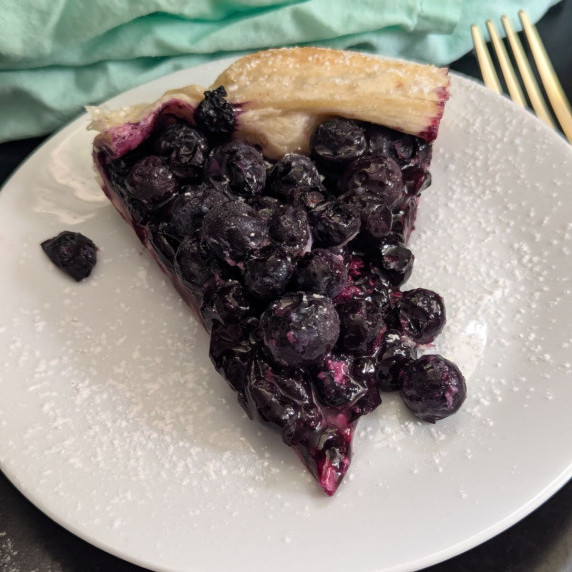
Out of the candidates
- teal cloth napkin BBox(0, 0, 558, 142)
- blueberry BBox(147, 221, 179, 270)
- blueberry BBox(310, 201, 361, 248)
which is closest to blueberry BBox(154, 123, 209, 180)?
blueberry BBox(147, 221, 179, 270)

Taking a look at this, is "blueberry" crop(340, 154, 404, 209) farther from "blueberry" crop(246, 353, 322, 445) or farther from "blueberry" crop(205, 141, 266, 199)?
"blueberry" crop(246, 353, 322, 445)

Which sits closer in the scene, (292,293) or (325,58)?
(292,293)

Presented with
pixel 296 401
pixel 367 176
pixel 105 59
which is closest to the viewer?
pixel 296 401

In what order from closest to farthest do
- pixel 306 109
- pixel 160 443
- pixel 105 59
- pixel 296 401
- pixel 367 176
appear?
pixel 296 401, pixel 160 443, pixel 367 176, pixel 306 109, pixel 105 59

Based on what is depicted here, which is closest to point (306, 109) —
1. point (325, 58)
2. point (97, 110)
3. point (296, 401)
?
point (325, 58)

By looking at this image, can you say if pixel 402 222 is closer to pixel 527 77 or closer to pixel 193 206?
pixel 193 206

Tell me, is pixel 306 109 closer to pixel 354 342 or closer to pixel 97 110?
pixel 97 110

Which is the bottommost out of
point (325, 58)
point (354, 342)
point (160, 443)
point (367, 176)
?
point (160, 443)
